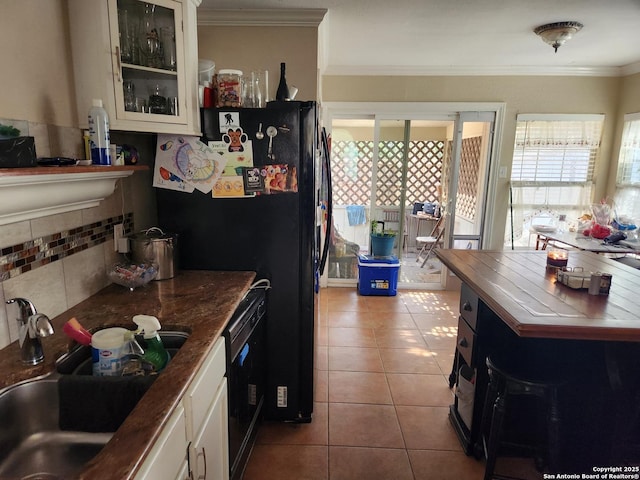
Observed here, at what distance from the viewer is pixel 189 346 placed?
119 centimetres

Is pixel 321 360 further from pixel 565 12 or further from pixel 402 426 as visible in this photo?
pixel 565 12

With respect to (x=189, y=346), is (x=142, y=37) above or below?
above

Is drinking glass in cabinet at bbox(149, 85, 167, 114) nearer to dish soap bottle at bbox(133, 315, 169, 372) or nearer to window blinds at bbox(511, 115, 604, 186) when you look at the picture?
dish soap bottle at bbox(133, 315, 169, 372)

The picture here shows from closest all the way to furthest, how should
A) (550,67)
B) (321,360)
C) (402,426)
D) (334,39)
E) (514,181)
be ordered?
(402,426) → (321,360) → (334,39) → (550,67) → (514,181)

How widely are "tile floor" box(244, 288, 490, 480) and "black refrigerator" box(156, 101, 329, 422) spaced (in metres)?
0.35

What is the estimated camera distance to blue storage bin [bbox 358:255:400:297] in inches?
162

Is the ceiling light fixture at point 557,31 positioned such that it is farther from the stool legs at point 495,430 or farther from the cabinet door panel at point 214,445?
the cabinet door panel at point 214,445

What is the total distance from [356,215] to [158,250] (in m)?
2.91

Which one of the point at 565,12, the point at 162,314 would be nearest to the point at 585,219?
the point at 565,12

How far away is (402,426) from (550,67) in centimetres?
360

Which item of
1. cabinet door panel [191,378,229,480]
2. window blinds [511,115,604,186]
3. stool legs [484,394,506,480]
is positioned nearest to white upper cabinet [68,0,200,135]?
cabinet door panel [191,378,229,480]

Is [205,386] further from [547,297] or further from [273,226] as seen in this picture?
[547,297]

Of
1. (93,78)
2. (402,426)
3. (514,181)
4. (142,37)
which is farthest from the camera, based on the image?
(514,181)

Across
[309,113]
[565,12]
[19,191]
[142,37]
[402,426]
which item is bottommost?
[402,426]
